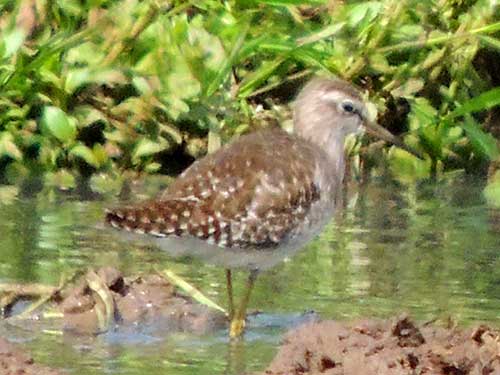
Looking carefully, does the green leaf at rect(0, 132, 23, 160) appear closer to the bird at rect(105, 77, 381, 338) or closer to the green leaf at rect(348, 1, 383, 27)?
the green leaf at rect(348, 1, 383, 27)

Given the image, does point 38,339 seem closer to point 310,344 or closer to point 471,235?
point 310,344

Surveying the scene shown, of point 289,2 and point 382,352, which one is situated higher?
point 289,2

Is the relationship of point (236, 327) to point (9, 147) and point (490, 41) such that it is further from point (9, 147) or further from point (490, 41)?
point (490, 41)

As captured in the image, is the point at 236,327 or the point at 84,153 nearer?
the point at 236,327

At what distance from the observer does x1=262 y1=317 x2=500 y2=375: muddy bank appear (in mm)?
4996

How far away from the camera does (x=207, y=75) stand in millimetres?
9664

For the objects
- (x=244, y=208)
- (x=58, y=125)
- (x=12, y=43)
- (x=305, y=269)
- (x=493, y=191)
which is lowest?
(x=305, y=269)

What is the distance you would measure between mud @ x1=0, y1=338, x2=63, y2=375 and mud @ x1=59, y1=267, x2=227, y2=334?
1055mm

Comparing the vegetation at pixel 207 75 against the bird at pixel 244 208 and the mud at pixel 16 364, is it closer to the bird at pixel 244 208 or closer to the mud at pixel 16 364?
the bird at pixel 244 208

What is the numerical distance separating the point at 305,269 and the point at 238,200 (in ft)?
3.15

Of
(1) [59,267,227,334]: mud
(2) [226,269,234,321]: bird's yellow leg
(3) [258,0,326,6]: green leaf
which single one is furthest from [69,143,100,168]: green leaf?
(1) [59,267,227,334]: mud

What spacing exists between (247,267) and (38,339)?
1019 millimetres

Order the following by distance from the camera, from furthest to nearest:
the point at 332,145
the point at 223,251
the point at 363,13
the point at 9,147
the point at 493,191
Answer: the point at 363,13
the point at 9,147
the point at 493,191
the point at 332,145
the point at 223,251

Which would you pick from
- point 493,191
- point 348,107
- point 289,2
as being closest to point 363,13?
point 289,2
